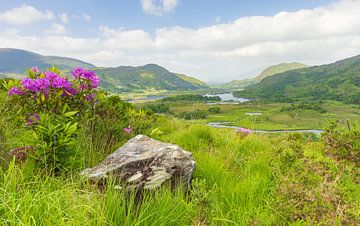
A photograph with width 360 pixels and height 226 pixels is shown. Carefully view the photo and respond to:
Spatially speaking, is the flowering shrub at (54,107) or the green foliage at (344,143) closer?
the flowering shrub at (54,107)

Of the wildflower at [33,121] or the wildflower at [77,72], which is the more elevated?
the wildflower at [77,72]

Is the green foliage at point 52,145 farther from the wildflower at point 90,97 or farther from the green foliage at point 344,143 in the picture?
the green foliage at point 344,143

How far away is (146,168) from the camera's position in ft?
14.2

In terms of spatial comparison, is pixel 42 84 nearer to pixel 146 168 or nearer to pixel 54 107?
pixel 54 107

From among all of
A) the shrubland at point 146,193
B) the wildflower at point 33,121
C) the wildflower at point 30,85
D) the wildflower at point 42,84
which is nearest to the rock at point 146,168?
the shrubland at point 146,193

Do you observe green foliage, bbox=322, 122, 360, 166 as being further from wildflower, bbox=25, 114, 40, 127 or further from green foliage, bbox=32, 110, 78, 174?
wildflower, bbox=25, 114, 40, 127

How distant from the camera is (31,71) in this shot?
559 centimetres

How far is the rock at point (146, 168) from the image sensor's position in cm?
402

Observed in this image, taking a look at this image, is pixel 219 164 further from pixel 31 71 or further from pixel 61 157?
pixel 31 71

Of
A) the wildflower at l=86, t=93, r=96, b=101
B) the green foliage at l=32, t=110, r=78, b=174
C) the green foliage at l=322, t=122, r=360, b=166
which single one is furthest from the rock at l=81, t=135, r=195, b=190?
the green foliage at l=322, t=122, r=360, b=166

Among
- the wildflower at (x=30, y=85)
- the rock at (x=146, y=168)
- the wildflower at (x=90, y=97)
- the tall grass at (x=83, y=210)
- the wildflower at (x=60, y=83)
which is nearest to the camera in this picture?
the tall grass at (x=83, y=210)

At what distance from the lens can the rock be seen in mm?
4016

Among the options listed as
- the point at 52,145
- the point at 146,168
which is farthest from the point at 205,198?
the point at 52,145

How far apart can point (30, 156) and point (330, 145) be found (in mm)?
5977
